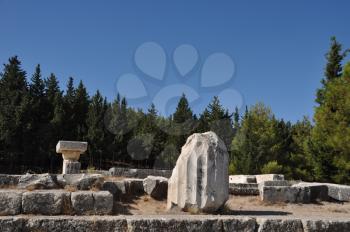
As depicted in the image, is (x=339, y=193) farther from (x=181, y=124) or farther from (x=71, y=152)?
(x=181, y=124)

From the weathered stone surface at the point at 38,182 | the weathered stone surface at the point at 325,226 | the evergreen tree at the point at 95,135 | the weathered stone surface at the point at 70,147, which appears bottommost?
the weathered stone surface at the point at 325,226

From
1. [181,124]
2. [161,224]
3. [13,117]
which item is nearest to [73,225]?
[161,224]

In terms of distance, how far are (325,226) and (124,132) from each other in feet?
112

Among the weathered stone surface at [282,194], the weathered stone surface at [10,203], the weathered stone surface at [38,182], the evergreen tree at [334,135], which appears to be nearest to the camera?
the weathered stone surface at [10,203]

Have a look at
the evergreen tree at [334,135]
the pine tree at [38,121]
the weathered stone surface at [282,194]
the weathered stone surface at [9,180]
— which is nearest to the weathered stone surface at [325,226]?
the weathered stone surface at [282,194]

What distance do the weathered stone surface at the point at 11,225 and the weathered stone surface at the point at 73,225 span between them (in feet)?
0.21

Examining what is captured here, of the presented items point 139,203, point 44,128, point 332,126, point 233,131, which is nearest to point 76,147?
point 139,203

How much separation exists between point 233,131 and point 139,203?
32.9 meters

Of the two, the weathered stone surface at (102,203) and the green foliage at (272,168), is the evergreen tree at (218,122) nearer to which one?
the green foliage at (272,168)

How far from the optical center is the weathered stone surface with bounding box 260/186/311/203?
9070 mm

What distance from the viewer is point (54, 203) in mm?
6086

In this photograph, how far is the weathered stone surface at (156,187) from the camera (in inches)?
325

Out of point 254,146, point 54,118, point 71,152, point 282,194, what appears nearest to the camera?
point 282,194

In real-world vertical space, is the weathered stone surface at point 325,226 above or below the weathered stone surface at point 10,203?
below
